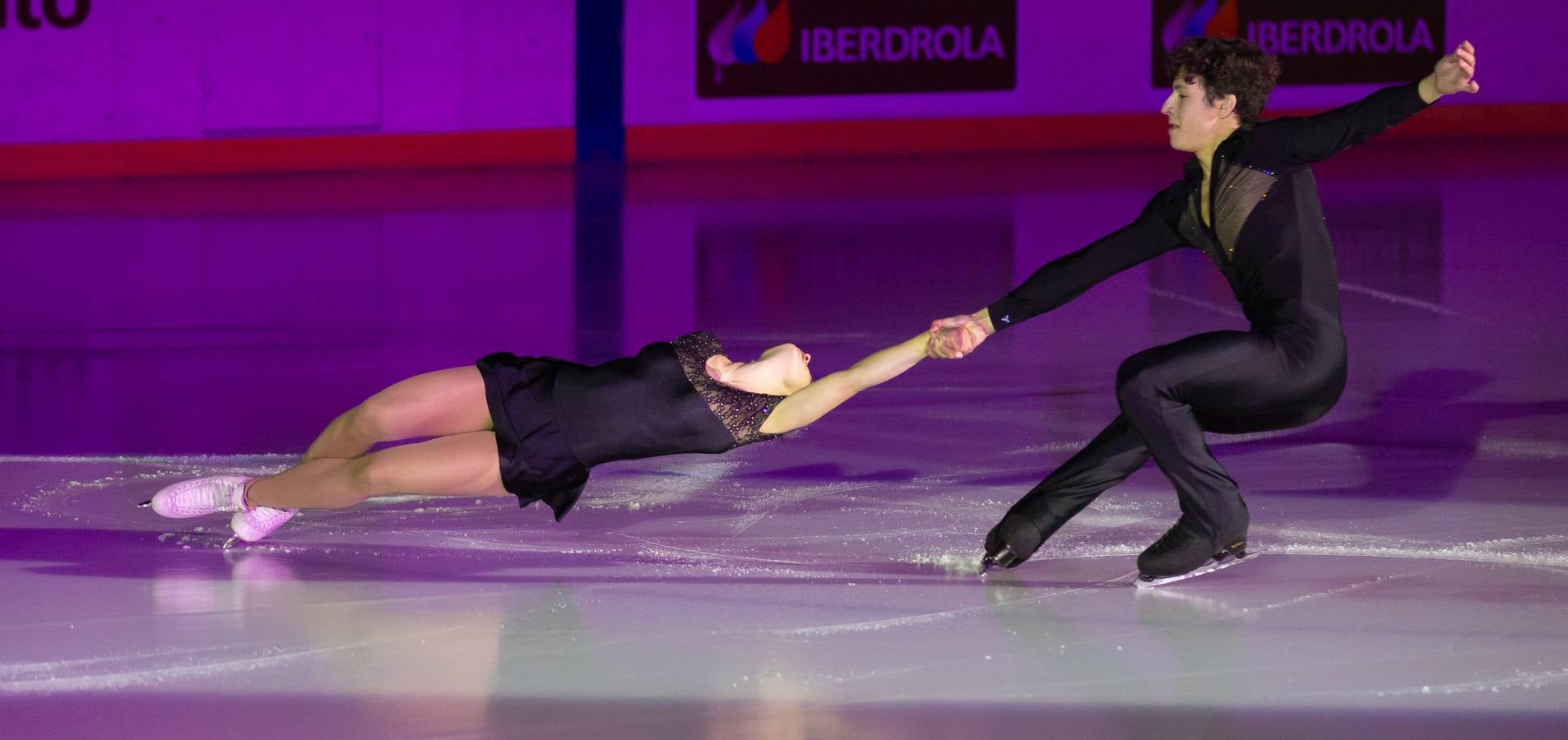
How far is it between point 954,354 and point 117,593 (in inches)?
74.9

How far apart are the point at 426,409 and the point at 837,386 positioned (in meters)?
0.93

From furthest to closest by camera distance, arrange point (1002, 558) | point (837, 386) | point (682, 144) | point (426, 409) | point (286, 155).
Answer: point (682, 144) < point (286, 155) < point (1002, 558) < point (426, 409) < point (837, 386)

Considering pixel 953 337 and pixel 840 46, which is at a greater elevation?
pixel 840 46

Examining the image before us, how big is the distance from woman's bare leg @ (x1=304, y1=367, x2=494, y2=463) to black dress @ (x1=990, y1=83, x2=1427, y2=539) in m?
1.42

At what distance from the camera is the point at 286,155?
546 inches

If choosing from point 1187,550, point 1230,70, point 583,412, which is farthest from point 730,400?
point 1230,70

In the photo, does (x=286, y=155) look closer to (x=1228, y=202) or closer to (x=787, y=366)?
(x=787, y=366)

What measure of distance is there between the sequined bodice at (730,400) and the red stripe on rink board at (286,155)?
1064 cm

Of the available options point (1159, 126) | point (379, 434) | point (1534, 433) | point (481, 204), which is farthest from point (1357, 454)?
point (1159, 126)

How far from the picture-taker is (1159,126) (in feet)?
51.9

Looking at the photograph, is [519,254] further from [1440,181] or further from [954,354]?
[1440,181]

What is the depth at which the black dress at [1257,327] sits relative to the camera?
149 inches

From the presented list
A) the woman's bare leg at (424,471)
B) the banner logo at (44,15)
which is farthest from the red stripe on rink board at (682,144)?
the woman's bare leg at (424,471)

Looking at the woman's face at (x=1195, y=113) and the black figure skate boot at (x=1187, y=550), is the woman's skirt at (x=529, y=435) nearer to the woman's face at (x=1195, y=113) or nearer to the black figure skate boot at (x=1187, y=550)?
the black figure skate boot at (x=1187, y=550)
